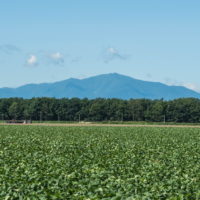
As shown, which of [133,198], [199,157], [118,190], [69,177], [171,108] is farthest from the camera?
[171,108]

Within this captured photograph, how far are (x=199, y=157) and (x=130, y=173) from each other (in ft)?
28.2

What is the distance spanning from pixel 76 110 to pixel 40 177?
136457mm

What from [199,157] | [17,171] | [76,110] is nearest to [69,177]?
[17,171]

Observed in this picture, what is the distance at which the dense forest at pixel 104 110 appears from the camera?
A: 13930 cm

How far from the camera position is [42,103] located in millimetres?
151750

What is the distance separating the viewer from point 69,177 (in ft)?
50.1

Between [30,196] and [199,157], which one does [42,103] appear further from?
[30,196]

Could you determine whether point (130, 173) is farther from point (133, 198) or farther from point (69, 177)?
point (133, 198)

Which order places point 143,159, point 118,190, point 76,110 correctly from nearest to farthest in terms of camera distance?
point 118,190 < point 143,159 < point 76,110

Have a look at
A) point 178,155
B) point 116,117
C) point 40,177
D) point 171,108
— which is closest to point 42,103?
point 116,117

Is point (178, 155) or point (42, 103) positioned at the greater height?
point (42, 103)

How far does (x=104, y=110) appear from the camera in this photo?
14512 cm

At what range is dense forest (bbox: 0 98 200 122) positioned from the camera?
457ft

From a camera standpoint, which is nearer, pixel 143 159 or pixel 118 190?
pixel 118 190
